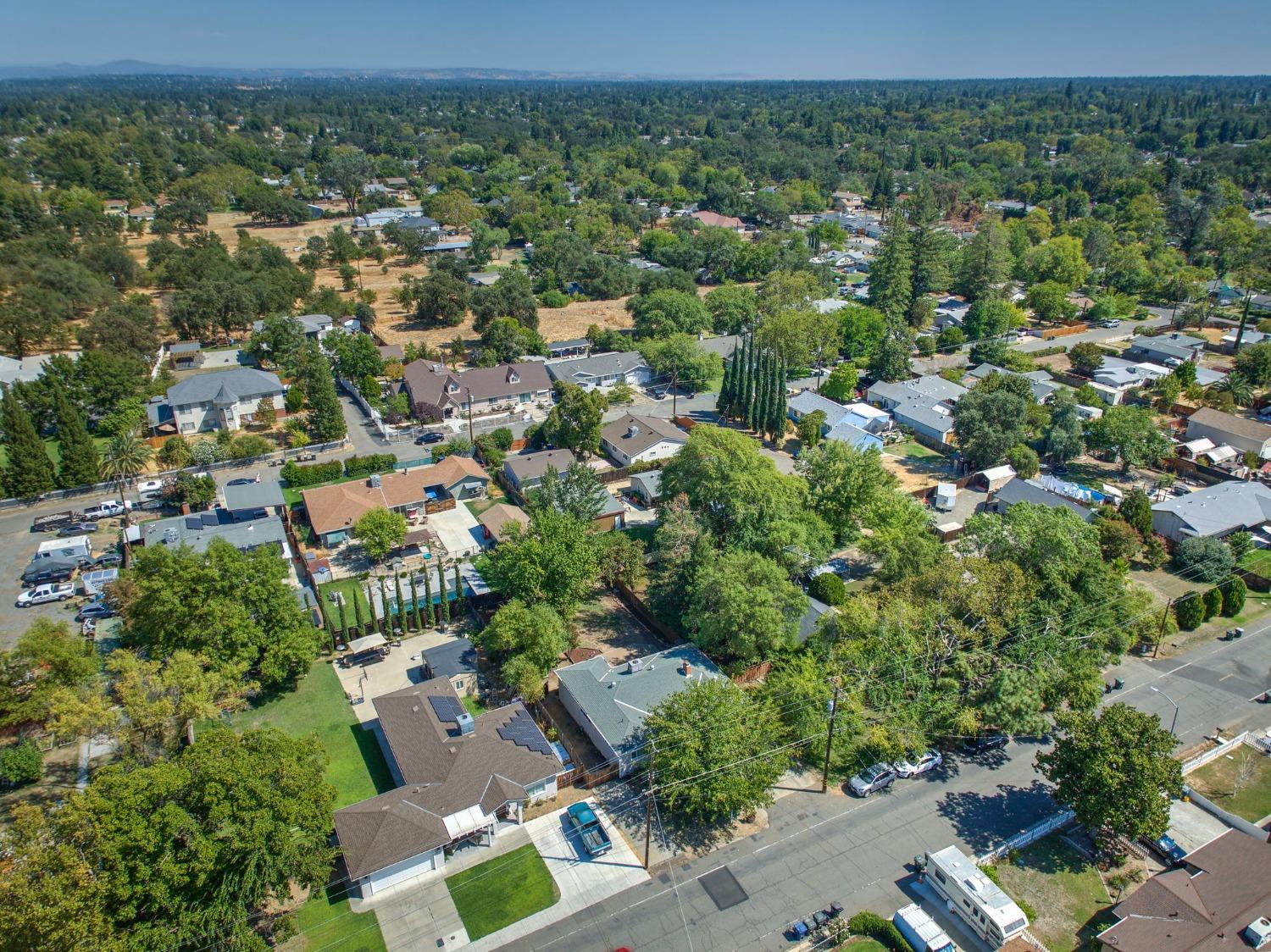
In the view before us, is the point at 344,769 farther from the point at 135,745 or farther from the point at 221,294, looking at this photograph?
the point at 221,294

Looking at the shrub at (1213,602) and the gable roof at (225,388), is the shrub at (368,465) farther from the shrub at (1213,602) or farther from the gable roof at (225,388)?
the shrub at (1213,602)

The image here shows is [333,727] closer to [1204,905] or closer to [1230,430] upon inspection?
[1204,905]

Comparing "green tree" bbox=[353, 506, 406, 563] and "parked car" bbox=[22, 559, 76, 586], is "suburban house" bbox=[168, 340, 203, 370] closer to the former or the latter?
"parked car" bbox=[22, 559, 76, 586]

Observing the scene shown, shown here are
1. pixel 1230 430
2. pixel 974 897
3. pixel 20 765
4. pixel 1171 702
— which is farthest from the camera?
pixel 1230 430

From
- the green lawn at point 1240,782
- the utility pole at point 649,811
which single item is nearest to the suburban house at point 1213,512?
the green lawn at point 1240,782

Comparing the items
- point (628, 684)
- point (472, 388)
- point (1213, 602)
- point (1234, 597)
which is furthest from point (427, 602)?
point (1234, 597)

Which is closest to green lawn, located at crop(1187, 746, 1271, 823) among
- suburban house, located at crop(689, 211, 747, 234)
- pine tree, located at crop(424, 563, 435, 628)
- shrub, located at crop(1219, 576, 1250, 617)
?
shrub, located at crop(1219, 576, 1250, 617)

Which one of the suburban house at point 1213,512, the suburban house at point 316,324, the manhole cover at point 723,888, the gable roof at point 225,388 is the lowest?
the manhole cover at point 723,888
